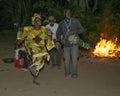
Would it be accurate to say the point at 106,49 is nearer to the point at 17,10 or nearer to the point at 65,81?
the point at 65,81

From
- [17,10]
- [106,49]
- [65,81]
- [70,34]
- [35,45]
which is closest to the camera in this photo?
[35,45]

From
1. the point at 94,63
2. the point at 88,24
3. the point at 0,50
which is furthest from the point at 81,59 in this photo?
the point at 0,50

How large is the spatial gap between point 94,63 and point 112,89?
14.5 feet

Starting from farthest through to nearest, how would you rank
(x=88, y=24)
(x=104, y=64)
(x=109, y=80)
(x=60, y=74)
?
(x=88, y=24) → (x=104, y=64) → (x=60, y=74) → (x=109, y=80)

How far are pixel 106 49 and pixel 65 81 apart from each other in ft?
17.6

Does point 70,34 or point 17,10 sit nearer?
point 70,34

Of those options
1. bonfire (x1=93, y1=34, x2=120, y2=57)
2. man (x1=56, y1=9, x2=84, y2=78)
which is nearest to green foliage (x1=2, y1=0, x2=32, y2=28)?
bonfire (x1=93, y1=34, x2=120, y2=57)

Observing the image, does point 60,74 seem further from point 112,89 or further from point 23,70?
point 112,89

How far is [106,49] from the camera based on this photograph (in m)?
16.1

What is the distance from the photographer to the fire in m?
16.0

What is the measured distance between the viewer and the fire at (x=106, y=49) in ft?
52.3

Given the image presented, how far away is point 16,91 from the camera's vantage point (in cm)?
983

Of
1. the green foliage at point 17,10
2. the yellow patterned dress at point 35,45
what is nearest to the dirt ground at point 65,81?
the yellow patterned dress at point 35,45

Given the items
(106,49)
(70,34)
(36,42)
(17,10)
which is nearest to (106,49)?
(106,49)
